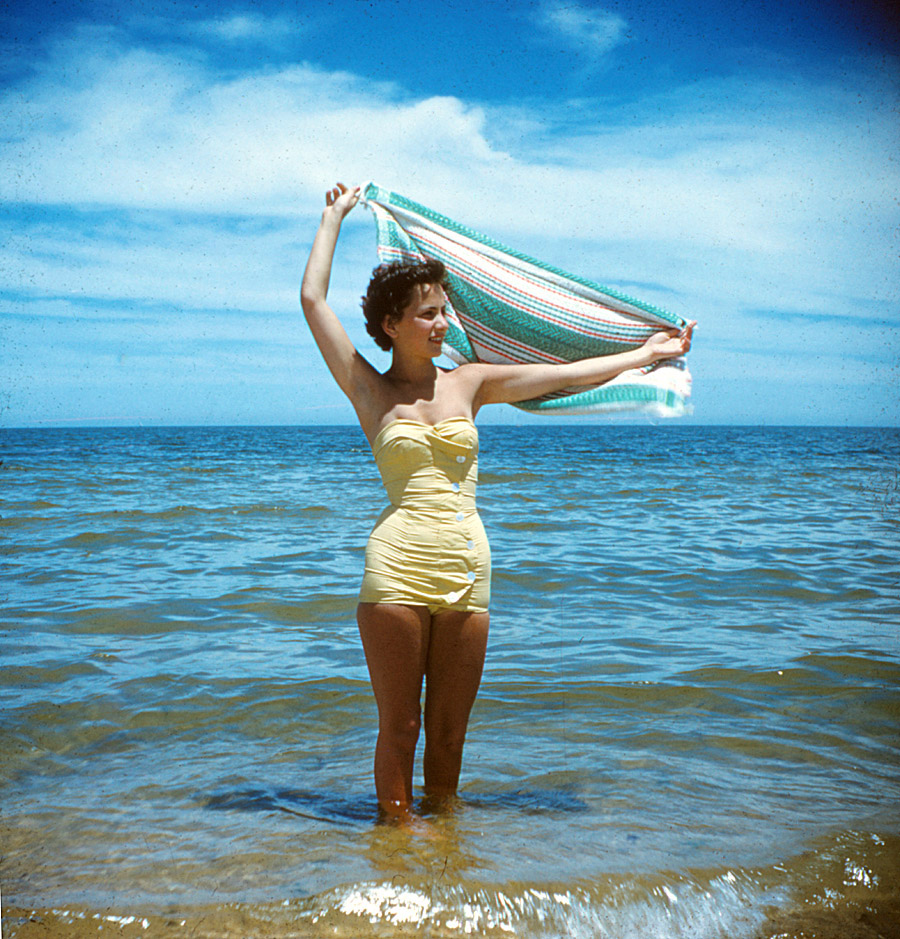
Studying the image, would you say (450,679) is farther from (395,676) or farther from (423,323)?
(423,323)

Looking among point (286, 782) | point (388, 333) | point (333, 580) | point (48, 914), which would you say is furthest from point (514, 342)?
point (333, 580)

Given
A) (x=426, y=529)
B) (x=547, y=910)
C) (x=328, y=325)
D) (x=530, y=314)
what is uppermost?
(x=530, y=314)

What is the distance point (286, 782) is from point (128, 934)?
1.47m

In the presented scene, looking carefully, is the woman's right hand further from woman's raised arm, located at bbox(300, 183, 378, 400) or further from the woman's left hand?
the woman's left hand

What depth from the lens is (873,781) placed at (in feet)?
13.5

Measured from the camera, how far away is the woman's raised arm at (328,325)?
3.11 m

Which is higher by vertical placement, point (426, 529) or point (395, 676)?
point (426, 529)

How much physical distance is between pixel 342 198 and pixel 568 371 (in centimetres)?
117

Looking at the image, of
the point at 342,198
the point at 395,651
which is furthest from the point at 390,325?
the point at 395,651

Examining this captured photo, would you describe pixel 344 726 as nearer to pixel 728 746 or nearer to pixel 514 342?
pixel 728 746

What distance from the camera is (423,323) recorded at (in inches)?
125

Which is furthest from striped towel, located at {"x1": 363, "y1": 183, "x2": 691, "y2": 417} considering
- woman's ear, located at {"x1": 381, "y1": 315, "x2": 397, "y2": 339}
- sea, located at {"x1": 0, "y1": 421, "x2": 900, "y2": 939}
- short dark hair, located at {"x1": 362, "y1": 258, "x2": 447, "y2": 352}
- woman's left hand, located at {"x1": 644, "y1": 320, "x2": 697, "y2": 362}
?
sea, located at {"x1": 0, "y1": 421, "x2": 900, "y2": 939}

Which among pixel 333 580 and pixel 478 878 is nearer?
pixel 478 878

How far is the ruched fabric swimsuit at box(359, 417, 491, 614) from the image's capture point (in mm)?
3043
